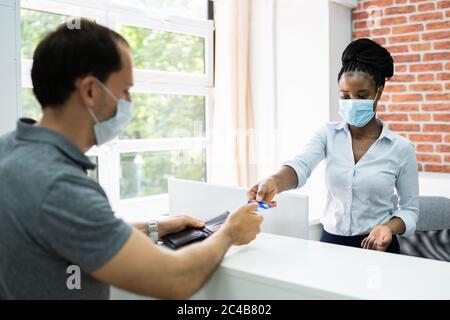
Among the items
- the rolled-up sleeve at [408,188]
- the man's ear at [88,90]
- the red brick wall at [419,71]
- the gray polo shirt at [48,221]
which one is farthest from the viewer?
the red brick wall at [419,71]

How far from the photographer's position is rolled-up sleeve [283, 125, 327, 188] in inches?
74.6

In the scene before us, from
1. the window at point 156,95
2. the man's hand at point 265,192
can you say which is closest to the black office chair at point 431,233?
the man's hand at point 265,192

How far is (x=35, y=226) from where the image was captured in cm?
93

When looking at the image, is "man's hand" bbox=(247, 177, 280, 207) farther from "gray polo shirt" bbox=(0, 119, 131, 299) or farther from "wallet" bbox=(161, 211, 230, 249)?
"gray polo shirt" bbox=(0, 119, 131, 299)

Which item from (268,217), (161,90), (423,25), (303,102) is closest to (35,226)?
(268,217)

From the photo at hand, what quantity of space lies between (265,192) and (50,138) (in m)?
0.83

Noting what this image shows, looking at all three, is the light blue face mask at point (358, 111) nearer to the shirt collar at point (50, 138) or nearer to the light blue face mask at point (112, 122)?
the light blue face mask at point (112, 122)

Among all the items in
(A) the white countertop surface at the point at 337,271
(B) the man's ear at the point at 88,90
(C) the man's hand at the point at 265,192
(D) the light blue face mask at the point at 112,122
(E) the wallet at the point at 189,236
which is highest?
(B) the man's ear at the point at 88,90

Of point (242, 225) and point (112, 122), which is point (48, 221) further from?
point (242, 225)

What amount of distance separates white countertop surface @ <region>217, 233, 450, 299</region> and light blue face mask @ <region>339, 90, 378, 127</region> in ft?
2.00

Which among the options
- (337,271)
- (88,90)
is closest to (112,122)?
(88,90)

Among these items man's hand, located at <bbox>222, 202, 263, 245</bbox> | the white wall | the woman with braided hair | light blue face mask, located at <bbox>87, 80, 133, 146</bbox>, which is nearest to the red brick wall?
the woman with braided hair

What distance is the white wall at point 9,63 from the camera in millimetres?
1863

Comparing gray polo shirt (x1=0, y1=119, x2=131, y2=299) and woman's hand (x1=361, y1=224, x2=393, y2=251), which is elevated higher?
gray polo shirt (x1=0, y1=119, x2=131, y2=299)
